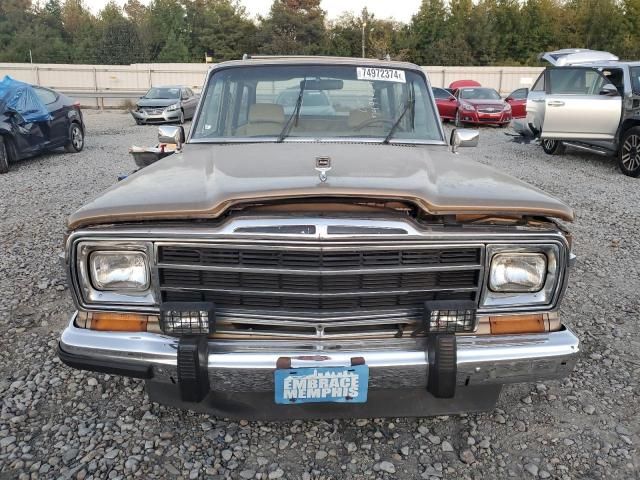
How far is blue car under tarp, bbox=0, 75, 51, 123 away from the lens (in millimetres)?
9941

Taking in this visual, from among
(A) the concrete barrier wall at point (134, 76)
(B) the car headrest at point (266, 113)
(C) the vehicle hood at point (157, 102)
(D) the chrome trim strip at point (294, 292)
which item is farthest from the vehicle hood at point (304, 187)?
(A) the concrete barrier wall at point (134, 76)

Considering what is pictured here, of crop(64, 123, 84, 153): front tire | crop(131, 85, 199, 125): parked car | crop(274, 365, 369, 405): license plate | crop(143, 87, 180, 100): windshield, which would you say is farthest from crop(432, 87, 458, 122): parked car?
crop(274, 365, 369, 405): license plate

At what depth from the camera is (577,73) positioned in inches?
413

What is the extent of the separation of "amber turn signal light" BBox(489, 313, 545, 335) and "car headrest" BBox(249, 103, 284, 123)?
77.6 inches

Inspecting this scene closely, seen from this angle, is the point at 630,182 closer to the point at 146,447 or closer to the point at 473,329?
the point at 473,329

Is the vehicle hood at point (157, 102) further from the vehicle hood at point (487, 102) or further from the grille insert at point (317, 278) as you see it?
the grille insert at point (317, 278)

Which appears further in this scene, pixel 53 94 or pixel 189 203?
pixel 53 94

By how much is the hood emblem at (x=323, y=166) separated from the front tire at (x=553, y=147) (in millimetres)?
11052

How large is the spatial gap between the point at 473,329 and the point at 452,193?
605 mm

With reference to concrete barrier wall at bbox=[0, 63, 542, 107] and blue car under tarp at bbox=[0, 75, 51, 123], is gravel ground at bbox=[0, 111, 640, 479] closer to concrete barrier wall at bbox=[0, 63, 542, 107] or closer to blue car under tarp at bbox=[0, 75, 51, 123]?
blue car under tarp at bbox=[0, 75, 51, 123]

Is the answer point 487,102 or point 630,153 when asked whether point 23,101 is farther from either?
point 487,102

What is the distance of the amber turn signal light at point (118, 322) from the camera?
2408mm

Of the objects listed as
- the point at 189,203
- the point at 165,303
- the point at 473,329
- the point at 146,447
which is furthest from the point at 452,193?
the point at 146,447

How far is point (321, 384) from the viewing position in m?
2.24
